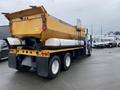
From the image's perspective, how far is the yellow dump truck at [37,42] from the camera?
20.6 ft

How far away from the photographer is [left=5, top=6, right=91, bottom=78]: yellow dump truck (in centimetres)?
627

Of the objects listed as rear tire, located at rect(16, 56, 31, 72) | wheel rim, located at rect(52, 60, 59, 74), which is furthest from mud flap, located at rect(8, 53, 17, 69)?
wheel rim, located at rect(52, 60, 59, 74)

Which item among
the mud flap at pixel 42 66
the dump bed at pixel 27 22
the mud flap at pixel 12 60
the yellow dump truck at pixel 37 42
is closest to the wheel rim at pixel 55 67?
the yellow dump truck at pixel 37 42

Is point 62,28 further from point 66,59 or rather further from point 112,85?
point 112,85

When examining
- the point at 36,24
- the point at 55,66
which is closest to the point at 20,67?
the point at 55,66

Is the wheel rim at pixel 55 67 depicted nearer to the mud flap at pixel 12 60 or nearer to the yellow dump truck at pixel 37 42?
the yellow dump truck at pixel 37 42

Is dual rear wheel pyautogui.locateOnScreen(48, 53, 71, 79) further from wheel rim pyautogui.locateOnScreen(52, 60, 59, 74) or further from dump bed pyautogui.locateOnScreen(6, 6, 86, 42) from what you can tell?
dump bed pyautogui.locateOnScreen(6, 6, 86, 42)

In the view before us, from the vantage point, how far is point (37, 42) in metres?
6.90

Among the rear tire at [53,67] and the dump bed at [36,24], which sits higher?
the dump bed at [36,24]

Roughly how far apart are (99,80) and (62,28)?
3.26 metres

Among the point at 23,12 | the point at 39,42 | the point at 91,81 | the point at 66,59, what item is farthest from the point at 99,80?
the point at 23,12

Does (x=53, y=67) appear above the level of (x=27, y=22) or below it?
below

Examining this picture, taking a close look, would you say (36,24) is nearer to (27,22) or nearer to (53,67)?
(27,22)

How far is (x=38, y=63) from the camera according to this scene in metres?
→ 6.32
